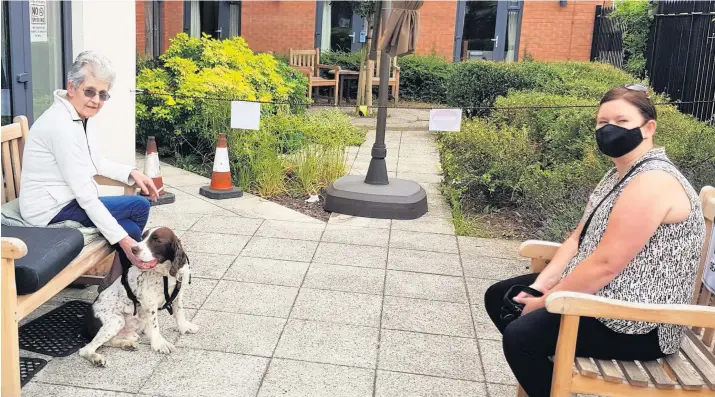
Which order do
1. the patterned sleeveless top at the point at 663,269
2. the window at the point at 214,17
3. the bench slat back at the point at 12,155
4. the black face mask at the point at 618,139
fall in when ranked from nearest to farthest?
the patterned sleeveless top at the point at 663,269, the black face mask at the point at 618,139, the bench slat back at the point at 12,155, the window at the point at 214,17

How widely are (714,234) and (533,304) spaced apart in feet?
2.96

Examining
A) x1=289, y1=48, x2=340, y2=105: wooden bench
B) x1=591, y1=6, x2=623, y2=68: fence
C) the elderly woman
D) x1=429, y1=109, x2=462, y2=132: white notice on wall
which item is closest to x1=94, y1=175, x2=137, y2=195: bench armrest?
the elderly woman

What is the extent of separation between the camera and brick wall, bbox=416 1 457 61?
17406mm

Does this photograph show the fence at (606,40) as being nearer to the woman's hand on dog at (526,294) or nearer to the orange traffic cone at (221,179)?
the orange traffic cone at (221,179)

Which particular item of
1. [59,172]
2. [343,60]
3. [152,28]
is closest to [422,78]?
[343,60]

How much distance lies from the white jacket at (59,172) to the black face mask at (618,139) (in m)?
2.53

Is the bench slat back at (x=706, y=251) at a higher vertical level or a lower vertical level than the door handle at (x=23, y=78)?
lower

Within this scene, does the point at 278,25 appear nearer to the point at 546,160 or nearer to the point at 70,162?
the point at 546,160

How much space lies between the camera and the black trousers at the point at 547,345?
2.89 m

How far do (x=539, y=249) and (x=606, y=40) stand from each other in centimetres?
1383

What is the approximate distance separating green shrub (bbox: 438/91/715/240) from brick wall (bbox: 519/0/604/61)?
905 cm

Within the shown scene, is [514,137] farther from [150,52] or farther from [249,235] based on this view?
[150,52]

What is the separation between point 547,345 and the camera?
9.62 ft

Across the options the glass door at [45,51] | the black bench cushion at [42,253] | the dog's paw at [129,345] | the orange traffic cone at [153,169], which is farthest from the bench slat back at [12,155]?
the orange traffic cone at [153,169]
